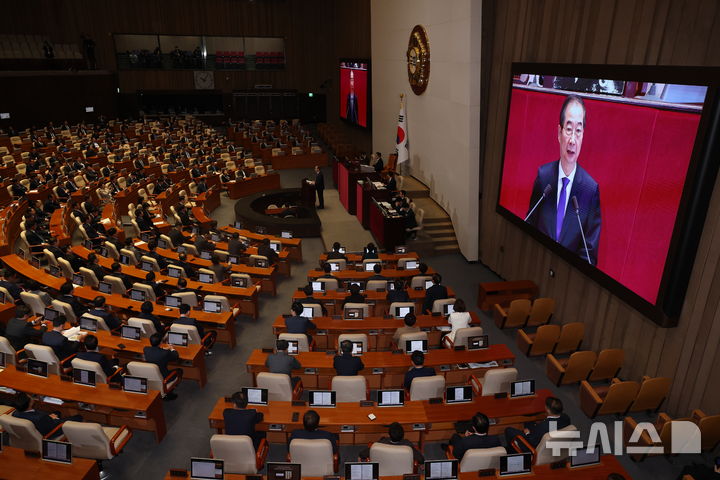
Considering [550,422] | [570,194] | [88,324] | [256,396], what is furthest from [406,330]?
[88,324]

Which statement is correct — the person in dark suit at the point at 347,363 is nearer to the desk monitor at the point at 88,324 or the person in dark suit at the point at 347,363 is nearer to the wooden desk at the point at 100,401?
the wooden desk at the point at 100,401

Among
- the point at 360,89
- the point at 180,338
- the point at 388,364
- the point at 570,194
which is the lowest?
the point at 388,364

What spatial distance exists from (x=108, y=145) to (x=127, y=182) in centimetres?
761

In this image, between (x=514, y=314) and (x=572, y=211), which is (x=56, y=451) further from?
(x=572, y=211)

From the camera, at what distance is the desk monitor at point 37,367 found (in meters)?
7.79

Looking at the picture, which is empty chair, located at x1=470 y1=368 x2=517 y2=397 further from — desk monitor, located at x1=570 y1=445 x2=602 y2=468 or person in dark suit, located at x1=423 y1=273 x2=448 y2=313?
person in dark suit, located at x1=423 y1=273 x2=448 y2=313

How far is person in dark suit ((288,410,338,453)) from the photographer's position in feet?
19.4

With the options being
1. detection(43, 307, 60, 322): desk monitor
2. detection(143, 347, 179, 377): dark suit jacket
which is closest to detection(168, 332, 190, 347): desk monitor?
detection(143, 347, 179, 377): dark suit jacket

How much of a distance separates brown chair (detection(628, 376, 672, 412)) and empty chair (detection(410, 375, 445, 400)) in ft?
9.85

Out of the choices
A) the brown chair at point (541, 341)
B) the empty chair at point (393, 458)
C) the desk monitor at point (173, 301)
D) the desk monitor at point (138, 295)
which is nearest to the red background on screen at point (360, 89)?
the desk monitor at point (138, 295)

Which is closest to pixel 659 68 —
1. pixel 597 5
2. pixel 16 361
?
pixel 597 5

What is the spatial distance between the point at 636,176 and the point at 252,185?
16412 millimetres

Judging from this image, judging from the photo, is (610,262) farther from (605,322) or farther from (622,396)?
(622,396)

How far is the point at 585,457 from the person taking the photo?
589 centimetres
